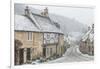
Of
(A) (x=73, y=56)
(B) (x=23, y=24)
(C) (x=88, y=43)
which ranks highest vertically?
(B) (x=23, y=24)

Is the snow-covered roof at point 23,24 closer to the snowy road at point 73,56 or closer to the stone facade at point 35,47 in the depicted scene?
the stone facade at point 35,47

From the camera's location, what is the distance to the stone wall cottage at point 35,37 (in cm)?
154

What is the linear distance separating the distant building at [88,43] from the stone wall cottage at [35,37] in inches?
8.3

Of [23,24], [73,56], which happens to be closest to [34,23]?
[23,24]

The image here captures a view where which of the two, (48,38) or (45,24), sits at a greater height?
(45,24)

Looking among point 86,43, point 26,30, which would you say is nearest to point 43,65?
point 26,30

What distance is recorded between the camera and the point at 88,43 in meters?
1.72

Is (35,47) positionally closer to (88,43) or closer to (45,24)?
(45,24)

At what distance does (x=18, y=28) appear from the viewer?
154cm

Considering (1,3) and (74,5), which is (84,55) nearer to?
(74,5)

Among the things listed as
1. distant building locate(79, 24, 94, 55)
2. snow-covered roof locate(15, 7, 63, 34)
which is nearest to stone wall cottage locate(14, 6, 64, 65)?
snow-covered roof locate(15, 7, 63, 34)

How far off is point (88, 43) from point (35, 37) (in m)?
0.53

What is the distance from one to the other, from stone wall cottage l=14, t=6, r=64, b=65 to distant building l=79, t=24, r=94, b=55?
212 mm

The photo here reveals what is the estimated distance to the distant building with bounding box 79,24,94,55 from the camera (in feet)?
5.60
